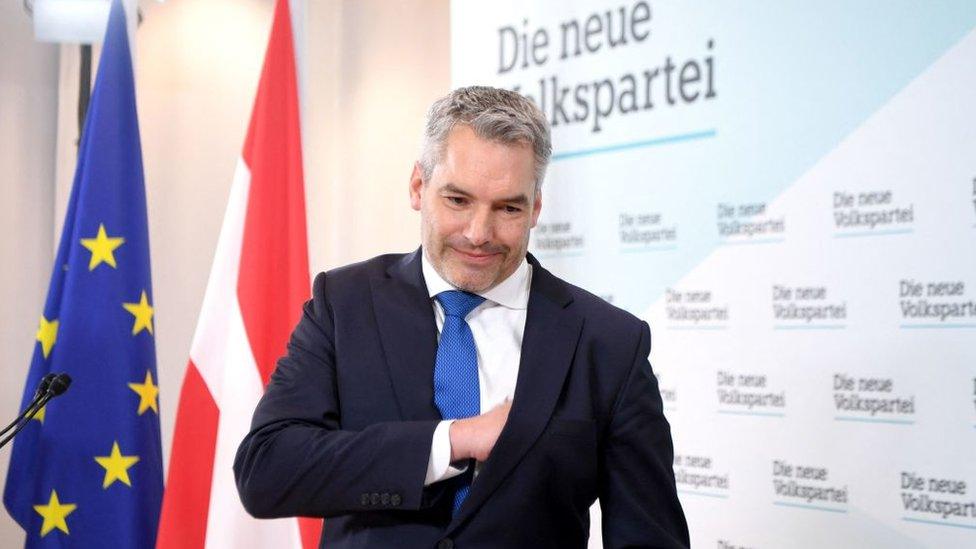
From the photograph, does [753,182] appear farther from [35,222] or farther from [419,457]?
[35,222]

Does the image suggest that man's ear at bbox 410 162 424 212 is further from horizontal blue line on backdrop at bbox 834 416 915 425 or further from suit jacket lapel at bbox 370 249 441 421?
horizontal blue line on backdrop at bbox 834 416 915 425

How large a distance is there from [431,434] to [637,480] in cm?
33

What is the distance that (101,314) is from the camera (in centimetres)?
317

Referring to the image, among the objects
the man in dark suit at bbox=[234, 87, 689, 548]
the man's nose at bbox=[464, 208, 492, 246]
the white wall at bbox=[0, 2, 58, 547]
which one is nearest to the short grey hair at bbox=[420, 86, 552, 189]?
the man in dark suit at bbox=[234, 87, 689, 548]

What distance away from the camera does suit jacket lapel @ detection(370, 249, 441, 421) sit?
158 centimetres

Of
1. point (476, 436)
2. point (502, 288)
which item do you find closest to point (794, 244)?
point (502, 288)

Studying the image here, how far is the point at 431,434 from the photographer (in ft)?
4.86

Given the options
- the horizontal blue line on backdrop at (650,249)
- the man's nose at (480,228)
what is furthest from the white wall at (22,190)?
the man's nose at (480,228)

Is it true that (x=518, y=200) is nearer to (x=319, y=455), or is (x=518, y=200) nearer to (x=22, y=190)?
(x=319, y=455)

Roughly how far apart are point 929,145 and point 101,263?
90.9 inches

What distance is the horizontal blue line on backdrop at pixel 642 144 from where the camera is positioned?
263 cm

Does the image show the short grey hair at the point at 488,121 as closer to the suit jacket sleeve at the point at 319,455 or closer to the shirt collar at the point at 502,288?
the shirt collar at the point at 502,288

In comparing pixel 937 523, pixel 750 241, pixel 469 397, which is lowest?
pixel 937 523

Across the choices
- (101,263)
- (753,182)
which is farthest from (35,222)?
(753,182)
